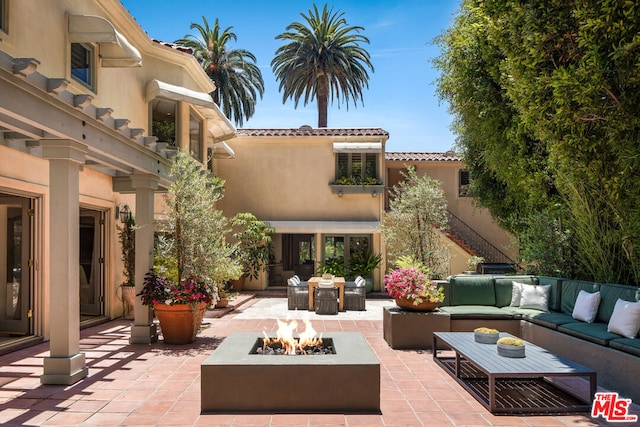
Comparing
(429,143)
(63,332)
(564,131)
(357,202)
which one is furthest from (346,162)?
(63,332)

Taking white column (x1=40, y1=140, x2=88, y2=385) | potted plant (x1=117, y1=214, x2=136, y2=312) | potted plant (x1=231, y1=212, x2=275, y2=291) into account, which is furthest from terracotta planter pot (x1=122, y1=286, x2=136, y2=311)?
potted plant (x1=231, y1=212, x2=275, y2=291)

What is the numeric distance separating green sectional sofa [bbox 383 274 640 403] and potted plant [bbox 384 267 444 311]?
0.57 feet

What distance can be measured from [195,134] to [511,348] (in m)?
11.1

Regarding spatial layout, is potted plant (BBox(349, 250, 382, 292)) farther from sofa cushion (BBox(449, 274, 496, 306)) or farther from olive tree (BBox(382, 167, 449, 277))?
sofa cushion (BBox(449, 274, 496, 306))

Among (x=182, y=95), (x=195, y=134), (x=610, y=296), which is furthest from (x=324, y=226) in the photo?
(x=610, y=296)

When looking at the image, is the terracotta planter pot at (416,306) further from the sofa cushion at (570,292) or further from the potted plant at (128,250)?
the potted plant at (128,250)

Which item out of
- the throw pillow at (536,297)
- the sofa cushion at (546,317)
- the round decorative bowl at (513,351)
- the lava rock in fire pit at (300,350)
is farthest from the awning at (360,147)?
the round decorative bowl at (513,351)

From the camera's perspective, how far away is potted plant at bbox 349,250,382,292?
17031 mm

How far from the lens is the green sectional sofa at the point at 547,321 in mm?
5855

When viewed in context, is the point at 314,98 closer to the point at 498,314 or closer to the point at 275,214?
the point at 275,214

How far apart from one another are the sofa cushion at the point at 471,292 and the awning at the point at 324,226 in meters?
8.26

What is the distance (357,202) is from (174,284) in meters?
10.4

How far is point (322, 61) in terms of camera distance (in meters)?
22.7

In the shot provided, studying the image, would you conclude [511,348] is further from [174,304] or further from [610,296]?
[174,304]
